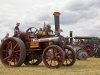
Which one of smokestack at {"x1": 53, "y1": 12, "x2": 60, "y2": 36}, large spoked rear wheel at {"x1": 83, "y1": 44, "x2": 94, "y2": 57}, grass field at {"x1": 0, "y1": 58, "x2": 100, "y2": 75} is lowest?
grass field at {"x1": 0, "y1": 58, "x2": 100, "y2": 75}

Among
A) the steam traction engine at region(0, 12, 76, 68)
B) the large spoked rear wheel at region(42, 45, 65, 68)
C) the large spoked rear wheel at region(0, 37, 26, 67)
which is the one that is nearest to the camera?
the large spoked rear wheel at region(42, 45, 65, 68)

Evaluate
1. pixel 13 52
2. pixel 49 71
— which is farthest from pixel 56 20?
pixel 49 71

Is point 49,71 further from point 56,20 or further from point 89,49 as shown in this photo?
point 89,49

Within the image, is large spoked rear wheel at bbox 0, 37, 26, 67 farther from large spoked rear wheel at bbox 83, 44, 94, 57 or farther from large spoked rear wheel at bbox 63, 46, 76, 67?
large spoked rear wheel at bbox 83, 44, 94, 57

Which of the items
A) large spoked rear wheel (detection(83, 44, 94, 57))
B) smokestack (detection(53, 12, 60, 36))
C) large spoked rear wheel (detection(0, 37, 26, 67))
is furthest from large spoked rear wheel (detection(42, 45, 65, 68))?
large spoked rear wheel (detection(83, 44, 94, 57))

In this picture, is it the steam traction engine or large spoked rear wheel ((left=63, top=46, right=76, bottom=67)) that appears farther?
large spoked rear wheel ((left=63, top=46, right=76, bottom=67))

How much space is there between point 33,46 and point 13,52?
0.88 meters

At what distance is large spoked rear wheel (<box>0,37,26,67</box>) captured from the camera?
31.0 feet

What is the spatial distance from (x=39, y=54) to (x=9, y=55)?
4.35ft

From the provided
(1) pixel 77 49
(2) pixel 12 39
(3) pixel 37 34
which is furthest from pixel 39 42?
(1) pixel 77 49

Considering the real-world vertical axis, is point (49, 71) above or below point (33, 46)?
below

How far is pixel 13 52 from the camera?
32.4ft

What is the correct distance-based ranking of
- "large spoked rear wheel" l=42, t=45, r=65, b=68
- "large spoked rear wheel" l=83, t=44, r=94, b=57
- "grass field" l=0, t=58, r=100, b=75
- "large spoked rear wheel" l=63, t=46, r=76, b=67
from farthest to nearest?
"large spoked rear wheel" l=83, t=44, r=94, b=57 < "large spoked rear wheel" l=63, t=46, r=76, b=67 < "large spoked rear wheel" l=42, t=45, r=65, b=68 < "grass field" l=0, t=58, r=100, b=75

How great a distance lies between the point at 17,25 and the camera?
1054 cm
